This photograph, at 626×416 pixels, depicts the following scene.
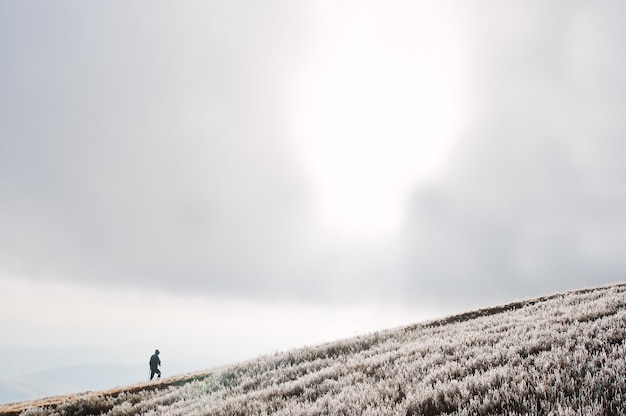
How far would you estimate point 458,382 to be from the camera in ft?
21.1

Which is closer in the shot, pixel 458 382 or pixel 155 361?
pixel 458 382

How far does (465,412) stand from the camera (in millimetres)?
4969

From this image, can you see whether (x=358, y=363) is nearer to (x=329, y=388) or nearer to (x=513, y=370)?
(x=329, y=388)

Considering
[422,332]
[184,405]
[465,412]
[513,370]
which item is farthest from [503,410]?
[422,332]

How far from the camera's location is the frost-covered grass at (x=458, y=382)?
521 cm

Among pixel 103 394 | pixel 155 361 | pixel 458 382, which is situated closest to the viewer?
pixel 458 382

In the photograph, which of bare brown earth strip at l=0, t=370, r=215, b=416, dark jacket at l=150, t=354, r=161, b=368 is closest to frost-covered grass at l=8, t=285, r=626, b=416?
bare brown earth strip at l=0, t=370, r=215, b=416

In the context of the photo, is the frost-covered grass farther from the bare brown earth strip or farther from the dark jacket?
the dark jacket

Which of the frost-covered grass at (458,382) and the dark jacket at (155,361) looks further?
the dark jacket at (155,361)

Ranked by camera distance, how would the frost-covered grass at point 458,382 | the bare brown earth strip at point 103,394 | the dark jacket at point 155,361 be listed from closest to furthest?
the frost-covered grass at point 458,382 < the bare brown earth strip at point 103,394 < the dark jacket at point 155,361

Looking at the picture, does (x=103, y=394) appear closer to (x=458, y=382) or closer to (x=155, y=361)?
(x=155, y=361)

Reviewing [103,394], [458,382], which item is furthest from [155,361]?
[458,382]

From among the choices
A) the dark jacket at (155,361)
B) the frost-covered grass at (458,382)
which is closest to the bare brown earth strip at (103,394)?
the frost-covered grass at (458,382)

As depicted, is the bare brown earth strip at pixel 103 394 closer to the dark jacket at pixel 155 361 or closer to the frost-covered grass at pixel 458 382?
the frost-covered grass at pixel 458 382
